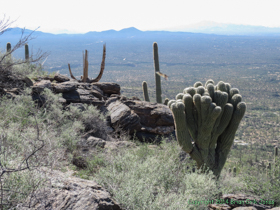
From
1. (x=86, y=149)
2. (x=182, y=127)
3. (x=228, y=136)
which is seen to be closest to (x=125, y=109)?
(x=182, y=127)

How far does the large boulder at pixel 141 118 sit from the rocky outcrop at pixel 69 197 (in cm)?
570

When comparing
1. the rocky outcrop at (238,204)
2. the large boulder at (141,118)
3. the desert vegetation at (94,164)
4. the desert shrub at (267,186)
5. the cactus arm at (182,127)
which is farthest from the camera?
the large boulder at (141,118)

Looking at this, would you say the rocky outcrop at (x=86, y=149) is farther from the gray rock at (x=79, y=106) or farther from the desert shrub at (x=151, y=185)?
the gray rock at (x=79, y=106)

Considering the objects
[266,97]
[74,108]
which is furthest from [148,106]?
[266,97]

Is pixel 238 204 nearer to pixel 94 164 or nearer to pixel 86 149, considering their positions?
pixel 94 164

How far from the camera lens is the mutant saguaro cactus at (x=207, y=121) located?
269 inches

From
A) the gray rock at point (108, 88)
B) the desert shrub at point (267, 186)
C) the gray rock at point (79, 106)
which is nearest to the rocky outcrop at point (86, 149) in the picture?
the gray rock at point (79, 106)

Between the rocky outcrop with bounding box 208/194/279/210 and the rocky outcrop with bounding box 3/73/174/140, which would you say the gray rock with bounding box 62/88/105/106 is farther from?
the rocky outcrop with bounding box 208/194/279/210

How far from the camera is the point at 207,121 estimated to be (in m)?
6.83

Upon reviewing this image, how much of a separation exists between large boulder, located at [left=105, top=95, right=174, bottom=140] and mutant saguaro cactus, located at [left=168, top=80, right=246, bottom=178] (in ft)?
8.09

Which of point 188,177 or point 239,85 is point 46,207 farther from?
point 239,85

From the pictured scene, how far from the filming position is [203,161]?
23.3 feet

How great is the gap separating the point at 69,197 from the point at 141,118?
7063 millimetres

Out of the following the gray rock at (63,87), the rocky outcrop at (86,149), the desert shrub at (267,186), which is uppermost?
the gray rock at (63,87)
